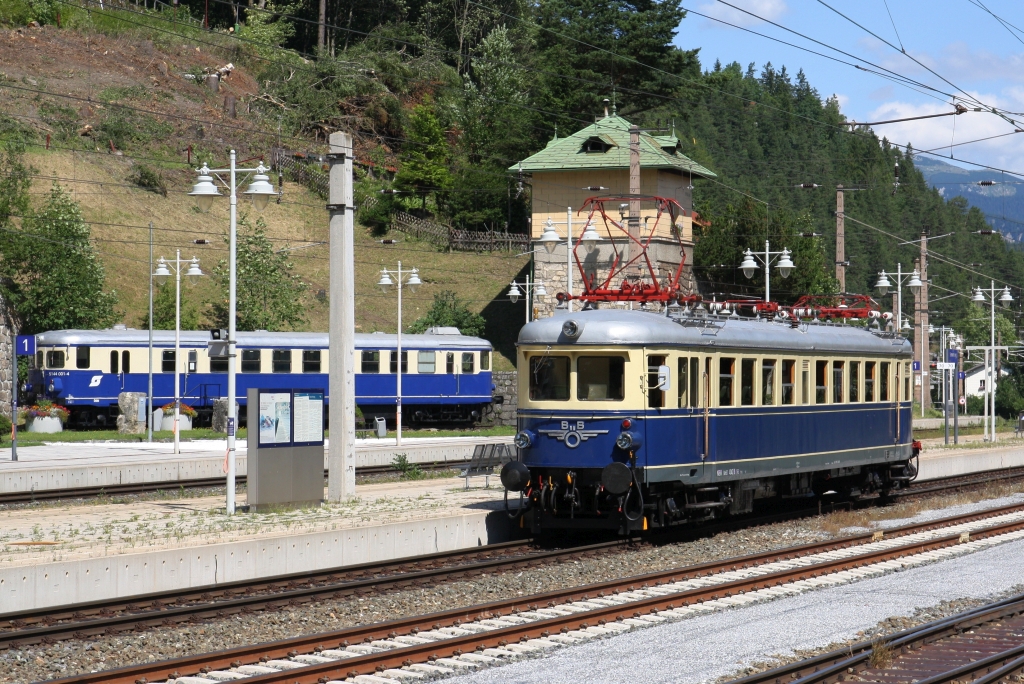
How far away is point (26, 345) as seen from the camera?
44.8 meters

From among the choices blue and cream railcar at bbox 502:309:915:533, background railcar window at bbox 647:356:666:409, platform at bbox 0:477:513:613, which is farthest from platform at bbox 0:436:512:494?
background railcar window at bbox 647:356:666:409

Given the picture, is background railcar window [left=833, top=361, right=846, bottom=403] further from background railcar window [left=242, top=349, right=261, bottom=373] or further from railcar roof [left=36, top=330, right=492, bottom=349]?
background railcar window [left=242, top=349, right=261, bottom=373]

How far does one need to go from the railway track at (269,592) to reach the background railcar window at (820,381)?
3112 mm

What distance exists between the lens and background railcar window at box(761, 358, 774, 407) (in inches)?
814

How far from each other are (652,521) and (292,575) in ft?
19.1

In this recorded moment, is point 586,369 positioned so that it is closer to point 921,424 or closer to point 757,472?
point 757,472

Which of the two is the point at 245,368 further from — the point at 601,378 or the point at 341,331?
the point at 601,378

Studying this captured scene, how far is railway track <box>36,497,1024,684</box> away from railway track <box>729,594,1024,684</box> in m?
2.55

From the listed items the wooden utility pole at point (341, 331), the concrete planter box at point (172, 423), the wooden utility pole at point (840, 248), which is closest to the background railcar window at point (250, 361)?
the concrete planter box at point (172, 423)

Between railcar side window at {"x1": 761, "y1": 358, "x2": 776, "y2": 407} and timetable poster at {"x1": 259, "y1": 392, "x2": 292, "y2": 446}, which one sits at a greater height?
railcar side window at {"x1": 761, "y1": 358, "x2": 776, "y2": 407}

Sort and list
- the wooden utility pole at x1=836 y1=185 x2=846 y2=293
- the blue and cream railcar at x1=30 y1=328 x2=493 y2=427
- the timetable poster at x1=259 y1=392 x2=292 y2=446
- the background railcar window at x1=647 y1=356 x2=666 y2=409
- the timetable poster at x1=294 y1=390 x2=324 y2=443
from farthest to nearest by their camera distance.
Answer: the blue and cream railcar at x1=30 y1=328 x2=493 y2=427, the wooden utility pole at x1=836 y1=185 x2=846 y2=293, the timetable poster at x1=294 y1=390 x2=324 y2=443, the timetable poster at x1=259 y1=392 x2=292 y2=446, the background railcar window at x1=647 y1=356 x2=666 y2=409

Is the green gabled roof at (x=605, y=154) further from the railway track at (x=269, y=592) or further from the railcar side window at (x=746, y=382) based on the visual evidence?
the railway track at (x=269, y=592)

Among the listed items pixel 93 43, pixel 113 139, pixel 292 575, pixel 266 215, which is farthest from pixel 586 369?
pixel 93 43

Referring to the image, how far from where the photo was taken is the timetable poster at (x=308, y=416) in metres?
22.4
